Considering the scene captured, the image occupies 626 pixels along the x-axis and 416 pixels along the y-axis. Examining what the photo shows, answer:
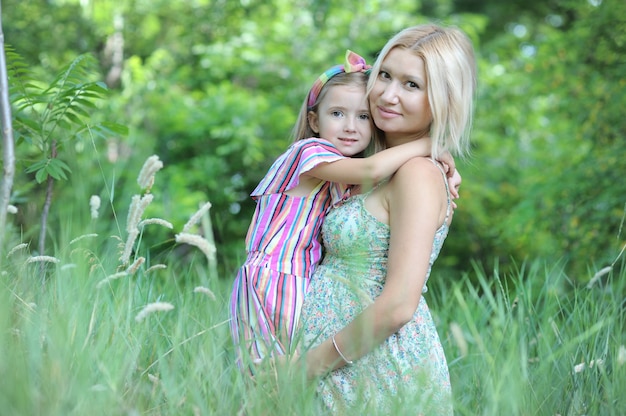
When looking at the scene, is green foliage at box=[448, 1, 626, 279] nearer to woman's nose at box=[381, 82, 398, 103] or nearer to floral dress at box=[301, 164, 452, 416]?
woman's nose at box=[381, 82, 398, 103]

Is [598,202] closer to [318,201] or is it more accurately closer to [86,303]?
Result: [318,201]

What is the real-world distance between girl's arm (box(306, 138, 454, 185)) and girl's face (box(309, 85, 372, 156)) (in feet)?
0.82

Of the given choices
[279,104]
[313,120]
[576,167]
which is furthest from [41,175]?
[279,104]

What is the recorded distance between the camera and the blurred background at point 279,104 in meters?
4.74

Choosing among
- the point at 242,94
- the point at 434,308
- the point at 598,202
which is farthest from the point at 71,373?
the point at 242,94

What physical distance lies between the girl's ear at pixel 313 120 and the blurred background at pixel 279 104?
7.05ft

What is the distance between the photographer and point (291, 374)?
178 cm

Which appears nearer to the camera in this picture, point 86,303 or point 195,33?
point 86,303

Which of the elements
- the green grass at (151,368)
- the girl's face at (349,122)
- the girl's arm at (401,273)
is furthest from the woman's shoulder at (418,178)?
the green grass at (151,368)

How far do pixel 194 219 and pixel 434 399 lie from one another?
814 mm

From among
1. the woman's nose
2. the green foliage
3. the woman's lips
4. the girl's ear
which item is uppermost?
the woman's nose

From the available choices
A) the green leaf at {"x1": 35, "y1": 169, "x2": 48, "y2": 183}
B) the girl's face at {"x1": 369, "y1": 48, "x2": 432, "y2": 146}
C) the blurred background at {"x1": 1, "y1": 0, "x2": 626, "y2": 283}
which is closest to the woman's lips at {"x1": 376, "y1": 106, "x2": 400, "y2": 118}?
the girl's face at {"x1": 369, "y1": 48, "x2": 432, "y2": 146}

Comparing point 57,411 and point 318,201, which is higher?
point 318,201

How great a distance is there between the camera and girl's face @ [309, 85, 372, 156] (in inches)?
93.7
